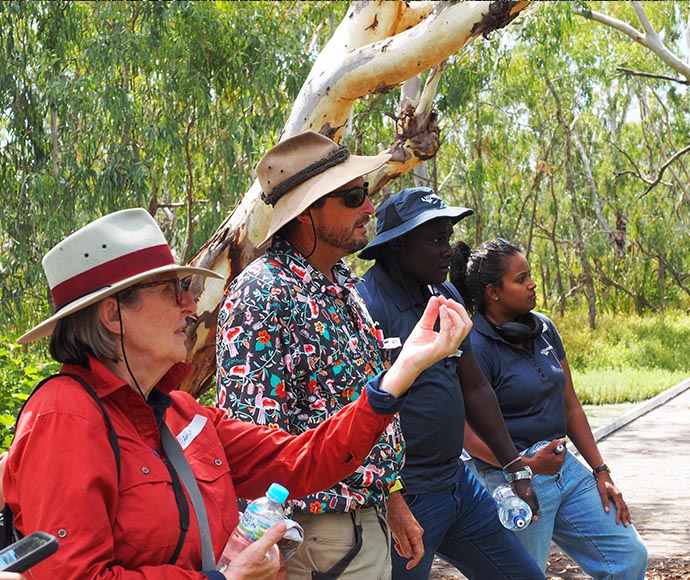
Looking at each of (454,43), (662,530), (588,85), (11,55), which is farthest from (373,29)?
(588,85)

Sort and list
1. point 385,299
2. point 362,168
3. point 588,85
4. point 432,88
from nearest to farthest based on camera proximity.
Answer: point 362,168, point 385,299, point 432,88, point 588,85

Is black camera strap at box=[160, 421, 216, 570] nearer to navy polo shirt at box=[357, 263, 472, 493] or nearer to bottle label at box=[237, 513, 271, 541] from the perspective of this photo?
bottle label at box=[237, 513, 271, 541]

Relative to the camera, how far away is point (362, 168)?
3.45 m

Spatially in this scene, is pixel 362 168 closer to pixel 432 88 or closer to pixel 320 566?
pixel 320 566

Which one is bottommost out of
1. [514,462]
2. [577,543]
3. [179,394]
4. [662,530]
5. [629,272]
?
[629,272]

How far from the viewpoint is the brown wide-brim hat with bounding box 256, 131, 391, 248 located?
3422 mm

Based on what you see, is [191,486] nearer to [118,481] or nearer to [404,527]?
[118,481]

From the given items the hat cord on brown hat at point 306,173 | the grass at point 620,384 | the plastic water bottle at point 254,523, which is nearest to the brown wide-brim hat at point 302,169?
the hat cord on brown hat at point 306,173

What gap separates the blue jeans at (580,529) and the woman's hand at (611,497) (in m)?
0.02

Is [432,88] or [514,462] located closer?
[514,462]

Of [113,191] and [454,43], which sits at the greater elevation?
[454,43]

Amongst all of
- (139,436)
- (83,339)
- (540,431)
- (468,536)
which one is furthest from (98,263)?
(540,431)

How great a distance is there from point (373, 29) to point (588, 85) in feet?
61.5

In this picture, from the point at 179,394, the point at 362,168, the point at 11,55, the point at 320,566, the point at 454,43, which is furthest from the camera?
the point at 11,55
